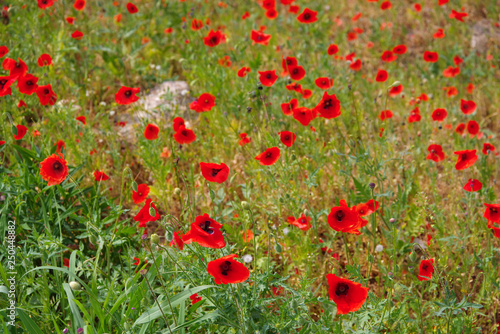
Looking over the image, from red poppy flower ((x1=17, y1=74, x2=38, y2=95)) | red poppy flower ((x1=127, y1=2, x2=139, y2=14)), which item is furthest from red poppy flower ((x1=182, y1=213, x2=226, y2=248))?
red poppy flower ((x1=127, y1=2, x2=139, y2=14))

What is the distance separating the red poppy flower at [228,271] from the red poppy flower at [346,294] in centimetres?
35

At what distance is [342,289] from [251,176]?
1.78m

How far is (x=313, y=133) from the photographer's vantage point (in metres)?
3.73

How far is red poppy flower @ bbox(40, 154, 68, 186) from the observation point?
2.07 metres

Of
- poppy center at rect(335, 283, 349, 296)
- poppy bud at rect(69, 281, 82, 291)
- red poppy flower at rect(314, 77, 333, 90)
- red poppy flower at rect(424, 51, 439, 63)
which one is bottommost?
red poppy flower at rect(424, 51, 439, 63)

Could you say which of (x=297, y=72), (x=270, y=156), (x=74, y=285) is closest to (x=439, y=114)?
(x=297, y=72)

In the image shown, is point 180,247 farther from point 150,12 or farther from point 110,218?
point 150,12

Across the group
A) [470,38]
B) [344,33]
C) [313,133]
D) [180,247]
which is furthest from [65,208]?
[470,38]

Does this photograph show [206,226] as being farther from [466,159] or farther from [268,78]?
[466,159]

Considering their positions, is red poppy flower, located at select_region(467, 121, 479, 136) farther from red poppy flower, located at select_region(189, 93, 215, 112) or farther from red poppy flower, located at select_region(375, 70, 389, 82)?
red poppy flower, located at select_region(189, 93, 215, 112)

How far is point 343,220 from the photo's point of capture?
193 cm

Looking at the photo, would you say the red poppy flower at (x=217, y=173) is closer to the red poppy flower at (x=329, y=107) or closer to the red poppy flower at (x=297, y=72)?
the red poppy flower at (x=329, y=107)

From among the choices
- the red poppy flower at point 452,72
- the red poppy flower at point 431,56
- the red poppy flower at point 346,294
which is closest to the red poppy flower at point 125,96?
the red poppy flower at point 346,294

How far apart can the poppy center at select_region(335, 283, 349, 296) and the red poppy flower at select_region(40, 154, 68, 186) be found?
1431mm
